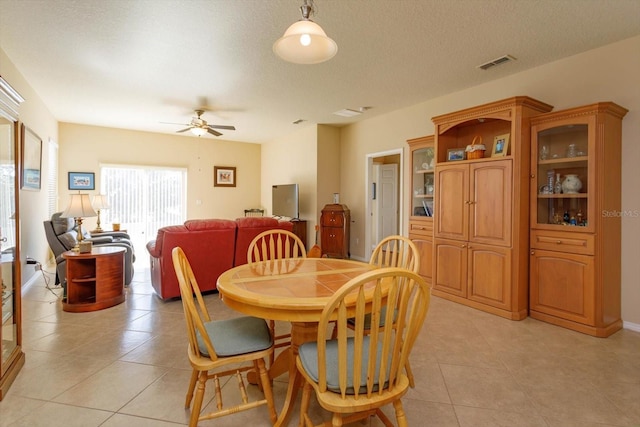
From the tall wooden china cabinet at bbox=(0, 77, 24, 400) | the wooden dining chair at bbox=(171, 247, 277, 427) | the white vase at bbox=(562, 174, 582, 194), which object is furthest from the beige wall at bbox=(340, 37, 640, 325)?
the tall wooden china cabinet at bbox=(0, 77, 24, 400)

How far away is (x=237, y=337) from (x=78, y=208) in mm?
2914

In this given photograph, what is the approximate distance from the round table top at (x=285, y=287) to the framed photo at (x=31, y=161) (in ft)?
12.2

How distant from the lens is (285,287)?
173 centimetres

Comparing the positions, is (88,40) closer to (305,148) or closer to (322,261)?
(322,261)

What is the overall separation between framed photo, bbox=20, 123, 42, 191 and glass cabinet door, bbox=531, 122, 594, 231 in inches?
222

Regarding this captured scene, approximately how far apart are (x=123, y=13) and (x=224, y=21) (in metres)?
0.76

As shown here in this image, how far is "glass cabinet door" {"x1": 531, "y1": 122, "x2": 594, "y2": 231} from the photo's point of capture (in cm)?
297

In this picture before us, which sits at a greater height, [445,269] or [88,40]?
[88,40]

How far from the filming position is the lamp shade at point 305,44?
171 centimetres

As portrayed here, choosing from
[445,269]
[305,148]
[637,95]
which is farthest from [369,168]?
[637,95]

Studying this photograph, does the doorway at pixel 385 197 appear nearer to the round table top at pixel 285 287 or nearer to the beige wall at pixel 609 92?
the beige wall at pixel 609 92

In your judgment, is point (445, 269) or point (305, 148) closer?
point (445, 269)

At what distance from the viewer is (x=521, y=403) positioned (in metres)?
1.91

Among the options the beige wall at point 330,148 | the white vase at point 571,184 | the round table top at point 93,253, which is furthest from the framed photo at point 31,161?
the white vase at point 571,184
